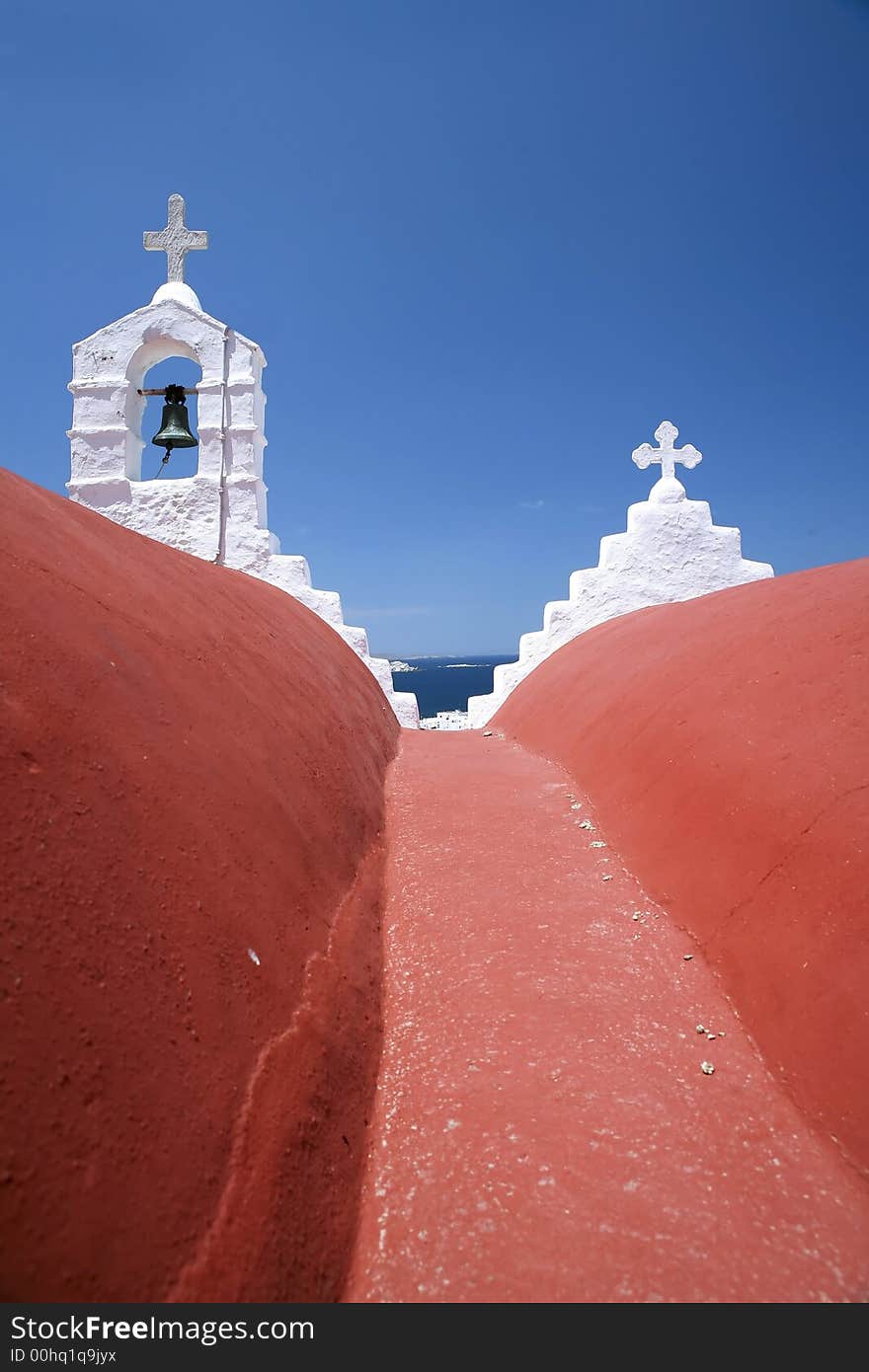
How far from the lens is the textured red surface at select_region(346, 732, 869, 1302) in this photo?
4.32ft

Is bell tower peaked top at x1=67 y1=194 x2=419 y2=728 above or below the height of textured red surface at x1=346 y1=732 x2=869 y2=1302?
above

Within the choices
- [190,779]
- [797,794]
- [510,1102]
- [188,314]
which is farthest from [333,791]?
[188,314]

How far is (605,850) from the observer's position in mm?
3295

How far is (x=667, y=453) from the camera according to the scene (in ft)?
30.1

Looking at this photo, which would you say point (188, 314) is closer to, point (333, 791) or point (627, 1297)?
point (333, 791)

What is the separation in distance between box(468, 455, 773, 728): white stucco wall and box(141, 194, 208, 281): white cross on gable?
262 inches

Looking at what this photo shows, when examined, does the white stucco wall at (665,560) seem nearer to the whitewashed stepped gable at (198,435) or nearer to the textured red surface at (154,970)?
the whitewashed stepped gable at (198,435)

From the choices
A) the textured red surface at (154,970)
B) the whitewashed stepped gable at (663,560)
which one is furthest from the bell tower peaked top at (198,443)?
the textured red surface at (154,970)

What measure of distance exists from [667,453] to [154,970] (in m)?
9.77

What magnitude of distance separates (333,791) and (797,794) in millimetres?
1903

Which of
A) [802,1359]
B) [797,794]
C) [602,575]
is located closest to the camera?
[802,1359]

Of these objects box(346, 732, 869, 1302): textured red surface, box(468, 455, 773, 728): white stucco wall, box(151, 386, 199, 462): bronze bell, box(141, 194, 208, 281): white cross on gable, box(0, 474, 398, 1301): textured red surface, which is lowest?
box(346, 732, 869, 1302): textured red surface

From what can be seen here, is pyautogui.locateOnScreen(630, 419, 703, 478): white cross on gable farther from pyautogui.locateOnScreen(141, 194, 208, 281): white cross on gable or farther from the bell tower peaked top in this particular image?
pyautogui.locateOnScreen(141, 194, 208, 281): white cross on gable

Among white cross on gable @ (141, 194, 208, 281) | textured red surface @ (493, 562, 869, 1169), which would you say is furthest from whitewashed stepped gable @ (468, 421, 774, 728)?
white cross on gable @ (141, 194, 208, 281)
